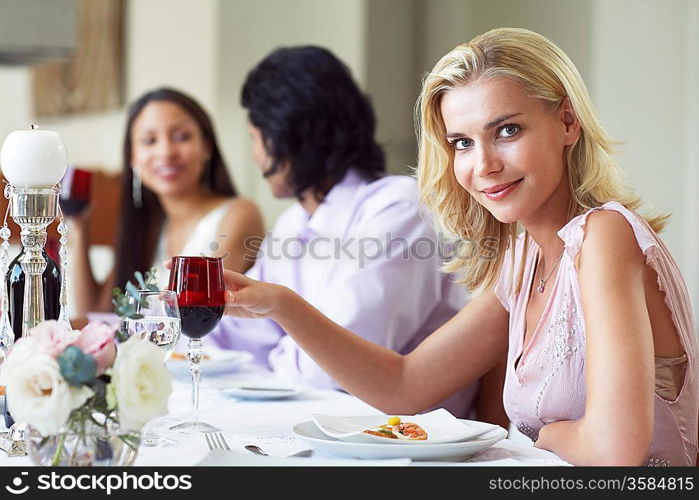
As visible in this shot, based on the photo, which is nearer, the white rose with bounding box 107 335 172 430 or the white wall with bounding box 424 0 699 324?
the white rose with bounding box 107 335 172 430

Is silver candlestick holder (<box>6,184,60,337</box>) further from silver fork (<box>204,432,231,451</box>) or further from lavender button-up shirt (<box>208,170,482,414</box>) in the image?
lavender button-up shirt (<box>208,170,482,414</box>)

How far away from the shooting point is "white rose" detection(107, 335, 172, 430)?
86 cm

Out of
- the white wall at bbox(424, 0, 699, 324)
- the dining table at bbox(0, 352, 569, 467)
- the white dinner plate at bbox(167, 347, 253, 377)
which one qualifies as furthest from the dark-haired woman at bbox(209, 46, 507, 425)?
the white wall at bbox(424, 0, 699, 324)

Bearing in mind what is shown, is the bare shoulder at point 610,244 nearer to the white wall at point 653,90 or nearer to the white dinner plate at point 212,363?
the white dinner plate at point 212,363

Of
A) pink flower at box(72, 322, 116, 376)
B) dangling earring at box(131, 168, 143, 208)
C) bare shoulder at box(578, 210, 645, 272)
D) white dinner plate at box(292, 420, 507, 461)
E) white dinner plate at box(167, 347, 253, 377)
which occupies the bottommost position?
white dinner plate at box(292, 420, 507, 461)

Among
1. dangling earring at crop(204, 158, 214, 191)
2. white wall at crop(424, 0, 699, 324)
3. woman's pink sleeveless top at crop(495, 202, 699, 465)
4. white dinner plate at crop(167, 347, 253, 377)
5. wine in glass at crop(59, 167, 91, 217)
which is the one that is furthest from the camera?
white wall at crop(424, 0, 699, 324)

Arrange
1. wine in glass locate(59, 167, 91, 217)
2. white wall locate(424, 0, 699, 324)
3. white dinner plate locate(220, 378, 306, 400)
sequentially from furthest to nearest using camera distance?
1. white wall locate(424, 0, 699, 324)
2. wine in glass locate(59, 167, 91, 217)
3. white dinner plate locate(220, 378, 306, 400)

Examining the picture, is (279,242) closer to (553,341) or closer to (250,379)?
(250,379)

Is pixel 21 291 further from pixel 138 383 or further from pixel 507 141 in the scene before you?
pixel 507 141

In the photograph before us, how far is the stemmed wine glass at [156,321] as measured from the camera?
1178mm

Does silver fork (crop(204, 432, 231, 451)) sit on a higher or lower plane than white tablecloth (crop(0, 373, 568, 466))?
higher

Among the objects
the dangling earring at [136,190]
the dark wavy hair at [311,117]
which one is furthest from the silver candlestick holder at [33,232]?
the dangling earring at [136,190]

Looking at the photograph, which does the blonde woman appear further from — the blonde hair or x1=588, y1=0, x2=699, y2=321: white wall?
x1=588, y1=0, x2=699, y2=321: white wall
